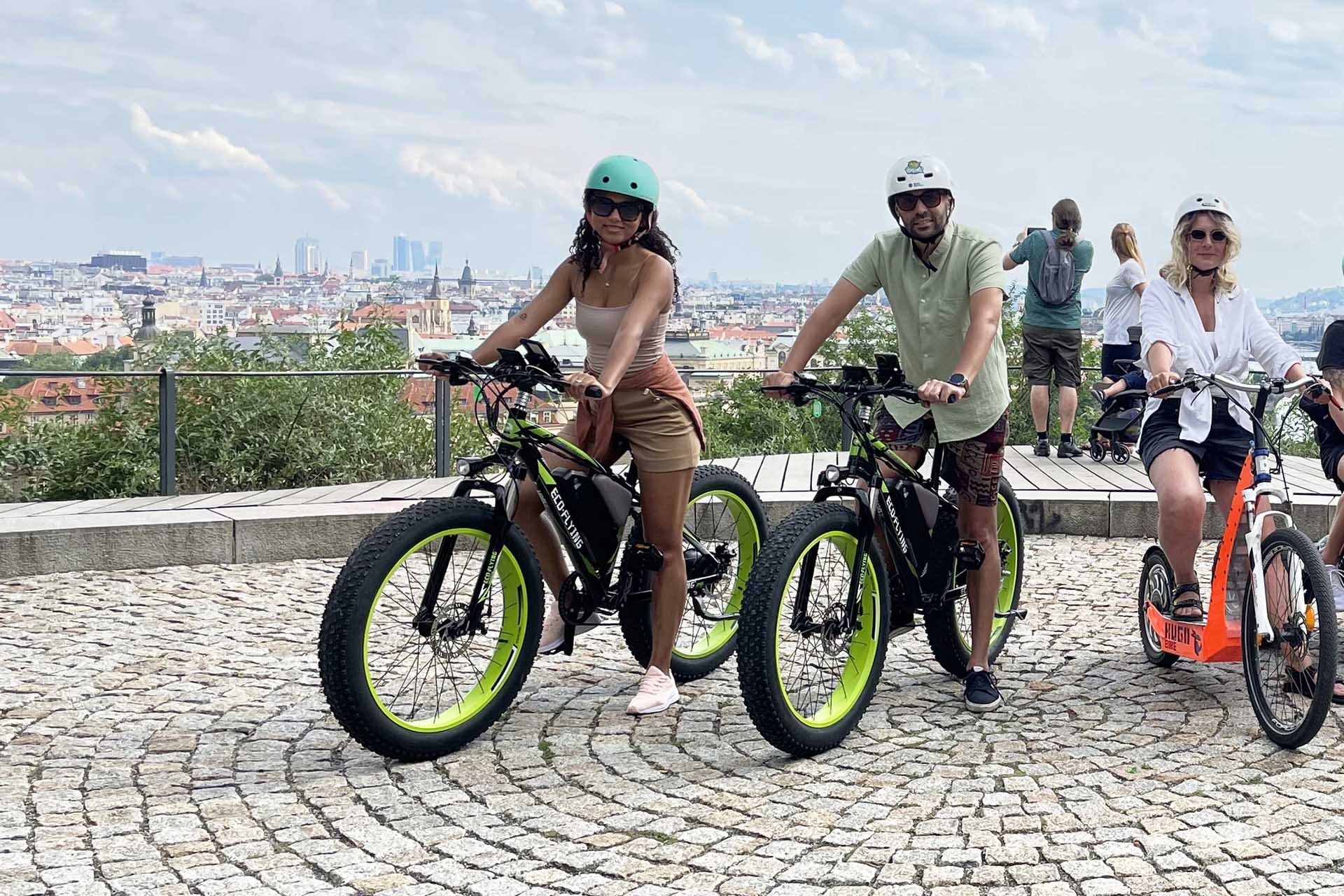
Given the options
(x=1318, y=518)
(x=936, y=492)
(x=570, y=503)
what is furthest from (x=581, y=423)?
(x=1318, y=518)

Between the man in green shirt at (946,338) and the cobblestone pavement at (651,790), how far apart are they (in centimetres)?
62

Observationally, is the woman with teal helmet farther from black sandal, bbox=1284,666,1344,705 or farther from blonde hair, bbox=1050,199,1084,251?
blonde hair, bbox=1050,199,1084,251

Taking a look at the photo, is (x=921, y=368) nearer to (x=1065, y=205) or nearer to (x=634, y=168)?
(x=634, y=168)

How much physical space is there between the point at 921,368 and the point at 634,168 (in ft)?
4.07

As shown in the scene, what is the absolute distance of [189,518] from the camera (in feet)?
28.4

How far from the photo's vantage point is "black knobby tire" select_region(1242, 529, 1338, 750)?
4840 mm

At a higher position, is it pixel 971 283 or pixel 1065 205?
pixel 1065 205

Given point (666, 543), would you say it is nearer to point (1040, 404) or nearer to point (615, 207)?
point (615, 207)

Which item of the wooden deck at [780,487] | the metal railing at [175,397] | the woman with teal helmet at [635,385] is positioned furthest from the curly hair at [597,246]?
the metal railing at [175,397]

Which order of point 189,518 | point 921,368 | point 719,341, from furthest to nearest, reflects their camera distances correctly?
point 719,341 → point 189,518 → point 921,368

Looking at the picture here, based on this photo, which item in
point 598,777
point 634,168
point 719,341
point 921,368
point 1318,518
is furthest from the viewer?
point 719,341

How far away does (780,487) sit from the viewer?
399 inches

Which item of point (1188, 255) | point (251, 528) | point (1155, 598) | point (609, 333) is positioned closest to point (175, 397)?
point (251, 528)

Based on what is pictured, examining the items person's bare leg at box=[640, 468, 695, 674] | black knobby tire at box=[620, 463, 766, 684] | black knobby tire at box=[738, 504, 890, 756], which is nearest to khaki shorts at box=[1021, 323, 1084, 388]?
black knobby tire at box=[620, 463, 766, 684]
